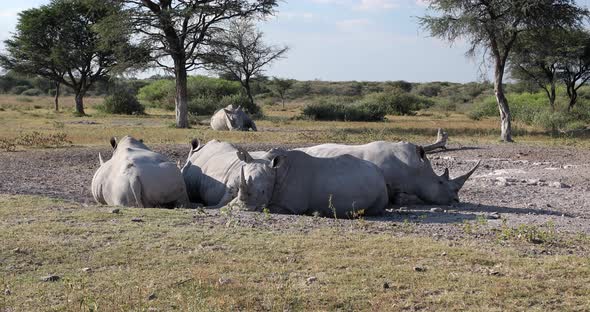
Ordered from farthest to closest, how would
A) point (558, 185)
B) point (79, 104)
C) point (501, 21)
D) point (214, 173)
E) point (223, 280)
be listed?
point (79, 104) < point (501, 21) < point (558, 185) < point (214, 173) < point (223, 280)

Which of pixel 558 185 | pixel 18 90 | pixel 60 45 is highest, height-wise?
pixel 60 45

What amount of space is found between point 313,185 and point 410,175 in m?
1.97

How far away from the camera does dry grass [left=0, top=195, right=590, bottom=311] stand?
564 centimetres

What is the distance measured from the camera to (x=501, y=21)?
2469cm

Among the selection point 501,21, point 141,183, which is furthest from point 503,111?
point 141,183

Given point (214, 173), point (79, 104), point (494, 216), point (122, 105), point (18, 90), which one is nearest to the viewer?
point (494, 216)

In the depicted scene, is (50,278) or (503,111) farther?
(503,111)

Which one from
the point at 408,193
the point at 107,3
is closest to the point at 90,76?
the point at 107,3

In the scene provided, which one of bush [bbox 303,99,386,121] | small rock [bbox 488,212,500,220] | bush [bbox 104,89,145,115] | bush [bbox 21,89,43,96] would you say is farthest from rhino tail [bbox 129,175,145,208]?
bush [bbox 21,89,43,96]

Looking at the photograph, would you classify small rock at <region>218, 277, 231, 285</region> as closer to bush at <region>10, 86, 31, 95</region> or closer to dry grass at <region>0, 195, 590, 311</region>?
dry grass at <region>0, 195, 590, 311</region>

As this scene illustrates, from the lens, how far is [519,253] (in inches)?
283

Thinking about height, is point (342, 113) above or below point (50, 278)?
above

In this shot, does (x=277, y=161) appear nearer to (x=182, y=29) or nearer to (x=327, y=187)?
(x=327, y=187)

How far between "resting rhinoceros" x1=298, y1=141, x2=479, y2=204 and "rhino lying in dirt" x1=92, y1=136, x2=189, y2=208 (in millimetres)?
2975
